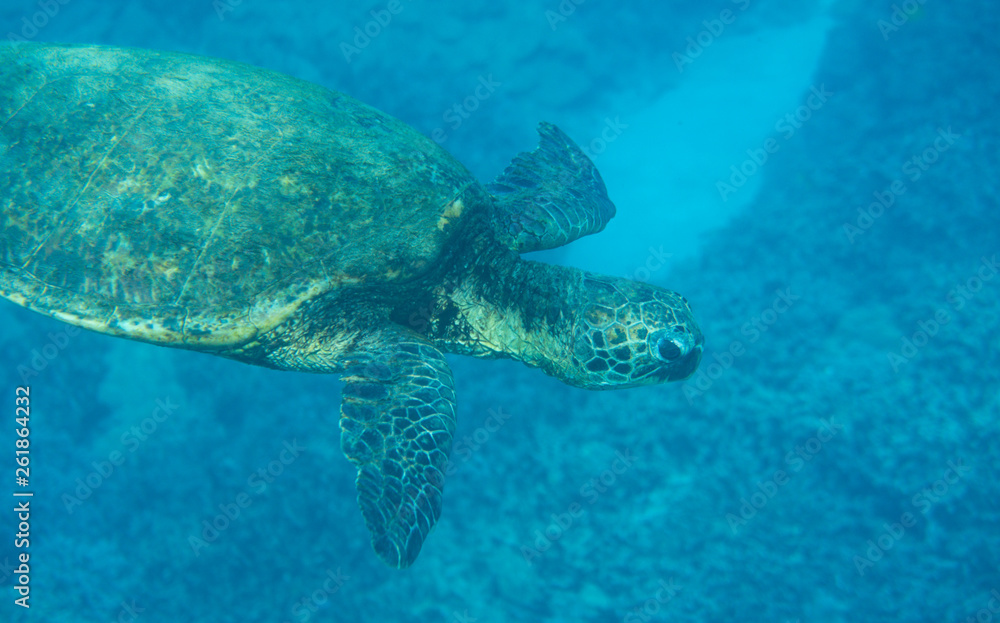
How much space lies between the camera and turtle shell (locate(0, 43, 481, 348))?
9.93 feet

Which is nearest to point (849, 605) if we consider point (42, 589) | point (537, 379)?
point (537, 379)

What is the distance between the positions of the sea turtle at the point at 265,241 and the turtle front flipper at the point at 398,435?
1cm

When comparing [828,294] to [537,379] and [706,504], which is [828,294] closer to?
[706,504]

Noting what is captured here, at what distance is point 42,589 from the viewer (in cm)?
747

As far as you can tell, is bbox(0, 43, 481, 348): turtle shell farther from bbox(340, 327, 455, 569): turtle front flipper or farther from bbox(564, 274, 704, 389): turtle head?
bbox(564, 274, 704, 389): turtle head

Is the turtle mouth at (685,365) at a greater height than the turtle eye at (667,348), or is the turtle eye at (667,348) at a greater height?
the turtle eye at (667,348)

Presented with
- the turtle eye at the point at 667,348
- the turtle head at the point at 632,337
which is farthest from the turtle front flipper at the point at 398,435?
the turtle eye at the point at 667,348

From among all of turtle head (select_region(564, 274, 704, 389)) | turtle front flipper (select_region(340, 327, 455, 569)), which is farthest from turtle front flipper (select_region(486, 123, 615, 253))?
turtle front flipper (select_region(340, 327, 455, 569))

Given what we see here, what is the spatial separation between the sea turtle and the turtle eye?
0.05 ft

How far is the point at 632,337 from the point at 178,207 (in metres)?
3.32

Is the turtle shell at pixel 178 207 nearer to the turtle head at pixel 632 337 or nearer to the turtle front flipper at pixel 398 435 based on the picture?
the turtle front flipper at pixel 398 435

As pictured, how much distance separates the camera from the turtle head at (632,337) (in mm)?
3436

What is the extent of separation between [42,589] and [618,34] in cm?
1439

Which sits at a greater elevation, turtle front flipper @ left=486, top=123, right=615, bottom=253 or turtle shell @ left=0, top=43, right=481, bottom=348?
turtle front flipper @ left=486, top=123, right=615, bottom=253
